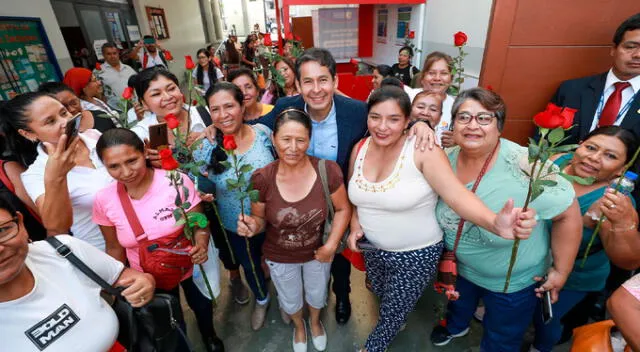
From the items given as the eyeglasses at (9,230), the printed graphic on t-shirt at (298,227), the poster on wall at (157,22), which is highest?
the poster on wall at (157,22)

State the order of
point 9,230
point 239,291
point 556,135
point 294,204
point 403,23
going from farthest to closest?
1. point 403,23
2. point 239,291
3. point 294,204
4. point 9,230
5. point 556,135

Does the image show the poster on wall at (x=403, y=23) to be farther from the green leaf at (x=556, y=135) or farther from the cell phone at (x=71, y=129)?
the cell phone at (x=71, y=129)

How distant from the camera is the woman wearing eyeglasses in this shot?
4.34ft

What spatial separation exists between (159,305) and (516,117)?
135 inches

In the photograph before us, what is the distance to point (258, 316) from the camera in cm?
240

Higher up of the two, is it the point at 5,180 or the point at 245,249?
the point at 5,180

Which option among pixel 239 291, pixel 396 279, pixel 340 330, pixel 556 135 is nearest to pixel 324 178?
pixel 396 279

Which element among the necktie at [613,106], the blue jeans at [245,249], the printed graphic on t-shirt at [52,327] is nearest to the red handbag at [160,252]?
the printed graphic on t-shirt at [52,327]

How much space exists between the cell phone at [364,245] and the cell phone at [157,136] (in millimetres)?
1241

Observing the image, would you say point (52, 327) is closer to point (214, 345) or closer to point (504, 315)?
point (214, 345)

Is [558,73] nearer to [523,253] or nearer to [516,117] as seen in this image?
[516,117]

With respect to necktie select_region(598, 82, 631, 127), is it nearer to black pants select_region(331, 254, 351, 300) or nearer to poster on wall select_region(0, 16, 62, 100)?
black pants select_region(331, 254, 351, 300)

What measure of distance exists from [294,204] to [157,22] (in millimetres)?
10201

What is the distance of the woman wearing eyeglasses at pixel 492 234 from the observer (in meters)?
1.32
